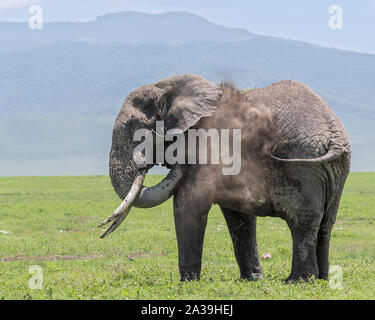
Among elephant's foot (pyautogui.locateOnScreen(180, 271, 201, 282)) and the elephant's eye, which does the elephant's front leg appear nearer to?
elephant's foot (pyautogui.locateOnScreen(180, 271, 201, 282))

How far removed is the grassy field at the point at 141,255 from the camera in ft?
33.7

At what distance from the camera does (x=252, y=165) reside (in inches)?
430

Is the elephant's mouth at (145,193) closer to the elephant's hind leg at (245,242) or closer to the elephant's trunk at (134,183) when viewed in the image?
the elephant's trunk at (134,183)

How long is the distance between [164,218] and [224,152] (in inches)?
556

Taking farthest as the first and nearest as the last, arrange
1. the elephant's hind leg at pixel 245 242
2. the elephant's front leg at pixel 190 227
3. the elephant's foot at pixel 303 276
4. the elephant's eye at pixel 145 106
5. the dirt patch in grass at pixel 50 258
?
1. the dirt patch in grass at pixel 50 258
2. the elephant's hind leg at pixel 245 242
3. the elephant's eye at pixel 145 106
4. the elephant's front leg at pixel 190 227
5. the elephant's foot at pixel 303 276

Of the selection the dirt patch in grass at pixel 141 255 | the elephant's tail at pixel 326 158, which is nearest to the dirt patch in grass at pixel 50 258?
the dirt patch in grass at pixel 141 255

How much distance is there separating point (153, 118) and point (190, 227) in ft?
6.05

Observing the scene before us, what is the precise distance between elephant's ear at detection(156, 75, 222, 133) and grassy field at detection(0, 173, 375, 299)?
244 centimetres

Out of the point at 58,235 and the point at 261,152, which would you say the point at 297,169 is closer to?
the point at 261,152

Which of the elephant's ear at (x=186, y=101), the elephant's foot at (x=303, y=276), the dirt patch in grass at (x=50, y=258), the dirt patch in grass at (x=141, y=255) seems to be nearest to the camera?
the elephant's foot at (x=303, y=276)

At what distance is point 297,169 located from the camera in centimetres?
1056

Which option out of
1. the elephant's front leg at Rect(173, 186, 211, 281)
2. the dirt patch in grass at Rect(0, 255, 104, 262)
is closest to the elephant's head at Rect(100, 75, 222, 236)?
the elephant's front leg at Rect(173, 186, 211, 281)

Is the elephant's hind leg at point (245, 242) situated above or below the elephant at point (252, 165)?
below

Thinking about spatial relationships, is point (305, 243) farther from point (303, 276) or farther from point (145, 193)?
point (145, 193)
